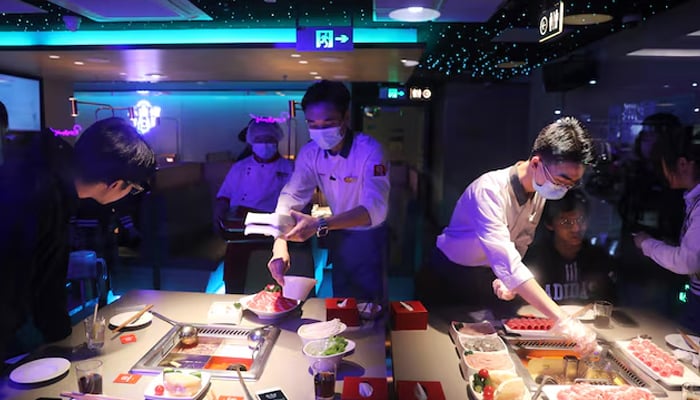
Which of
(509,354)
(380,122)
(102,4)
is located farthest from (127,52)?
(509,354)

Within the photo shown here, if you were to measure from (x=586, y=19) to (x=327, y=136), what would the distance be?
2464mm

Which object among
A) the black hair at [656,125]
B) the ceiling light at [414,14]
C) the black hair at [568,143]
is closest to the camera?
the black hair at [568,143]

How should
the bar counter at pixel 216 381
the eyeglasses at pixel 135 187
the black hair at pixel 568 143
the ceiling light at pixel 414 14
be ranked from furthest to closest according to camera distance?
1. the ceiling light at pixel 414 14
2. the black hair at pixel 568 143
3. the eyeglasses at pixel 135 187
4. the bar counter at pixel 216 381

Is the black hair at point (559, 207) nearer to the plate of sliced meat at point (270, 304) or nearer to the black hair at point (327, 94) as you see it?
the black hair at point (327, 94)

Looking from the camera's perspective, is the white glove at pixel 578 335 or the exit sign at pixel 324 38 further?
the exit sign at pixel 324 38

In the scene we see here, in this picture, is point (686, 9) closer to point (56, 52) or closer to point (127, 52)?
point (127, 52)

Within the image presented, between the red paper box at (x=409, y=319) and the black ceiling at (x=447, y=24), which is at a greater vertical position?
the black ceiling at (x=447, y=24)

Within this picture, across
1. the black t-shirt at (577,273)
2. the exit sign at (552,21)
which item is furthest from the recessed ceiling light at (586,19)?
the black t-shirt at (577,273)

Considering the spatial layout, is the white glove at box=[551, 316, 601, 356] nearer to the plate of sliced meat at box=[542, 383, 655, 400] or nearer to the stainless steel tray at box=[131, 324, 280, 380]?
the plate of sliced meat at box=[542, 383, 655, 400]

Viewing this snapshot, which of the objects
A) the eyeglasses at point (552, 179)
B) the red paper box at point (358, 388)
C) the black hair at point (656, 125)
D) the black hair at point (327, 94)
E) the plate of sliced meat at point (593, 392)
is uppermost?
the black hair at point (327, 94)

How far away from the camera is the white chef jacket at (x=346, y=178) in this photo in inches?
108

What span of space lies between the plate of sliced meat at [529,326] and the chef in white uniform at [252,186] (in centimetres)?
255

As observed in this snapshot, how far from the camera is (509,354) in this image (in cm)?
187

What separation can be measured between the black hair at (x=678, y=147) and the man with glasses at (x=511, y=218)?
1.10 metres
